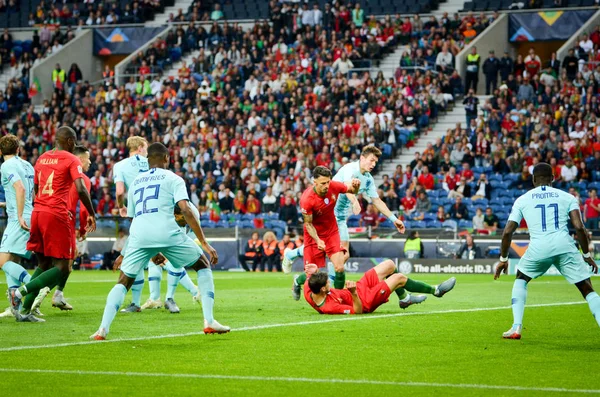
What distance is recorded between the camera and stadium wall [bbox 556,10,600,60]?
39312mm

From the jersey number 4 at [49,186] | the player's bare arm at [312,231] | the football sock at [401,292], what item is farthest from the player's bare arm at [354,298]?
the jersey number 4 at [49,186]

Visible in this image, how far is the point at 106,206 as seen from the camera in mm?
36188

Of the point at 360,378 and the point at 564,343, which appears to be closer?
the point at 360,378

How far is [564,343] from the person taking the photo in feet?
38.0

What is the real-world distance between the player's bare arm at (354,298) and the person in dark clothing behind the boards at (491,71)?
1009 inches

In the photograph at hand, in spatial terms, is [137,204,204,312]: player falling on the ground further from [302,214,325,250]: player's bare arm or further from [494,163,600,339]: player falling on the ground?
[494,163,600,339]: player falling on the ground

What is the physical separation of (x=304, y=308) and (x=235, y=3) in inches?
1383

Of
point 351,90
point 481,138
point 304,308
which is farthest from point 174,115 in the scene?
point 304,308

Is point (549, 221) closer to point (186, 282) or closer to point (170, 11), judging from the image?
point (186, 282)

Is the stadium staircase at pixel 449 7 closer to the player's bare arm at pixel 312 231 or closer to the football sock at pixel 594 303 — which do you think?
the player's bare arm at pixel 312 231

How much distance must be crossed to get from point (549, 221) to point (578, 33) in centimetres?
3004

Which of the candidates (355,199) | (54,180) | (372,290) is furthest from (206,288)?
(355,199)

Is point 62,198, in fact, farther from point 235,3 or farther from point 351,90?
point 235,3

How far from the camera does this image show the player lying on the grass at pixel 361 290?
14086 mm
